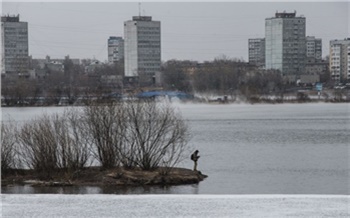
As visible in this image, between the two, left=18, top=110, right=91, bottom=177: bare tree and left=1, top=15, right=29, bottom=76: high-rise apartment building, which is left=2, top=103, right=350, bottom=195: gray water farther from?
left=1, top=15, right=29, bottom=76: high-rise apartment building

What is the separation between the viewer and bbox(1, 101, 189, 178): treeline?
20.2 metres

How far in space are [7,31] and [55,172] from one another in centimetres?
6638

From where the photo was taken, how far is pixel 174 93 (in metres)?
88.5

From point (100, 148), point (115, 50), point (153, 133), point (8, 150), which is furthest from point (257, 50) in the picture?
point (8, 150)

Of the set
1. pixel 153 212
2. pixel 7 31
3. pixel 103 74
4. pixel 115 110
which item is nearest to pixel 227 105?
pixel 103 74

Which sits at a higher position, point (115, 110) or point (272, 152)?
point (115, 110)

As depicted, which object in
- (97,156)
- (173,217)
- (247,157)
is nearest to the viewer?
(173,217)

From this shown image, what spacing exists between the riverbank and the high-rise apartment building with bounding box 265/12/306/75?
313ft

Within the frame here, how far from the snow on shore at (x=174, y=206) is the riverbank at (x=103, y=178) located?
475cm

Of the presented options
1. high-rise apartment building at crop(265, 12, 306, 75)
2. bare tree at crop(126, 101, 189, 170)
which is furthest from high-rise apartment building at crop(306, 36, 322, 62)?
bare tree at crop(126, 101, 189, 170)

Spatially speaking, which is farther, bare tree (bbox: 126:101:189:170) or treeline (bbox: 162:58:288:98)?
treeline (bbox: 162:58:288:98)

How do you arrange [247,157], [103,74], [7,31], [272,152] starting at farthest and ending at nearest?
[103,74] < [7,31] < [272,152] < [247,157]

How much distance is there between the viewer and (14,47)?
84.2 meters

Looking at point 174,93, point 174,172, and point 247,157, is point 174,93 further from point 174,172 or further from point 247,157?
point 174,172
